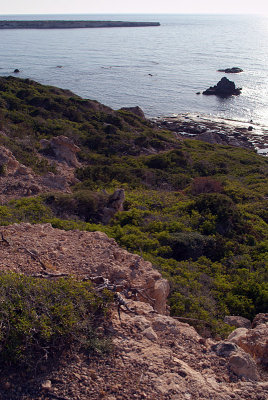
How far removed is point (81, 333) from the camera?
15.9ft

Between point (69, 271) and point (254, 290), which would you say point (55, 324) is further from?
point (254, 290)

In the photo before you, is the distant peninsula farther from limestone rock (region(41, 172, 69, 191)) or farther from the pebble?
the pebble

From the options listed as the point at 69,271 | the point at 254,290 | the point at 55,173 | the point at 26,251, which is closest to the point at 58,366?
the point at 69,271

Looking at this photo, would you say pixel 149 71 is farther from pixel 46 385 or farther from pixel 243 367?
pixel 46 385

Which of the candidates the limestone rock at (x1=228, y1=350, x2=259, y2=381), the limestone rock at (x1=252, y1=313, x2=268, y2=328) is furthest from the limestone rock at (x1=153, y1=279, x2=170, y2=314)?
the limestone rock at (x1=228, y1=350, x2=259, y2=381)

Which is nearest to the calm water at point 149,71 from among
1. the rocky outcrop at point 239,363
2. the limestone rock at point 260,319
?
the limestone rock at point 260,319

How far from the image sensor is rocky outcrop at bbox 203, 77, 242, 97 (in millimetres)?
55812

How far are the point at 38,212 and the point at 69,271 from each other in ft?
16.9

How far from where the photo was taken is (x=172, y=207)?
14500 mm

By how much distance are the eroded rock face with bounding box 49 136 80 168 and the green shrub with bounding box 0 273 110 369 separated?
14907mm

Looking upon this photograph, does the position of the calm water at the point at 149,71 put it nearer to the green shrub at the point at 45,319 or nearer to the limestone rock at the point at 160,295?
the limestone rock at the point at 160,295

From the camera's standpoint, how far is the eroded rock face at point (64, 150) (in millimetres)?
19750

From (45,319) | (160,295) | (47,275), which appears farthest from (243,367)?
(47,275)

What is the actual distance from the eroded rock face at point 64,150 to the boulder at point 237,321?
1387 centimetres
